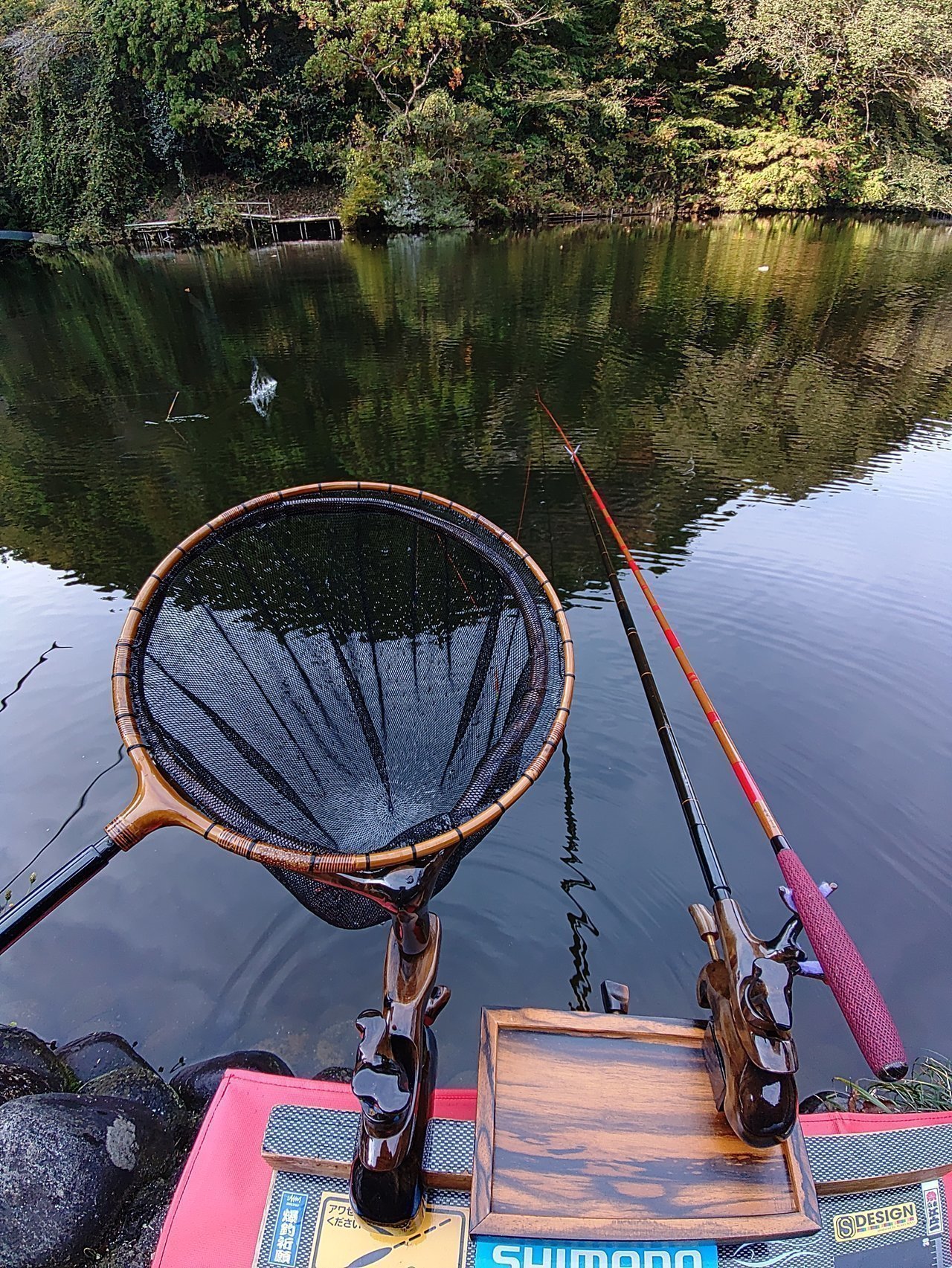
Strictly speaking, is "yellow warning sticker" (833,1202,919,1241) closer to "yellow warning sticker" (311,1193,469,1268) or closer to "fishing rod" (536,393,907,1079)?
"fishing rod" (536,393,907,1079)

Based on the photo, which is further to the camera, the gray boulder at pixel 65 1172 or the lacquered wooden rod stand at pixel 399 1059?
the gray boulder at pixel 65 1172

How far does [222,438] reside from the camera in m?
8.22

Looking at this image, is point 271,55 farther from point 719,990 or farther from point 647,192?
point 719,990

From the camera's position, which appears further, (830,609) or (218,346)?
(218,346)

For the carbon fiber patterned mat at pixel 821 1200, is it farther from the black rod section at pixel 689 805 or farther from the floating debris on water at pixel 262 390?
the floating debris on water at pixel 262 390

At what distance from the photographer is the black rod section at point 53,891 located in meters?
1.64

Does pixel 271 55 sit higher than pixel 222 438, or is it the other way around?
pixel 271 55

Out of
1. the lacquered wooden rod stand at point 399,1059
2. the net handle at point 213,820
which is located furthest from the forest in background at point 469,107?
the lacquered wooden rod stand at point 399,1059

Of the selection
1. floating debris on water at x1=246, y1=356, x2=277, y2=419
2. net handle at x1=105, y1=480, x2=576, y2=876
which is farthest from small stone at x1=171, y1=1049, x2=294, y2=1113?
floating debris on water at x1=246, y1=356, x2=277, y2=419

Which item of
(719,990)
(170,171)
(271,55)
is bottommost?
(719,990)

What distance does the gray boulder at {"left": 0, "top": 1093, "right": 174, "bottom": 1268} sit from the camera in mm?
1812

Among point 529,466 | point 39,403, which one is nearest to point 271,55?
point 39,403

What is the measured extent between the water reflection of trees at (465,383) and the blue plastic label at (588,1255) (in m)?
4.34

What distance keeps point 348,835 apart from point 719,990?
1.15m
